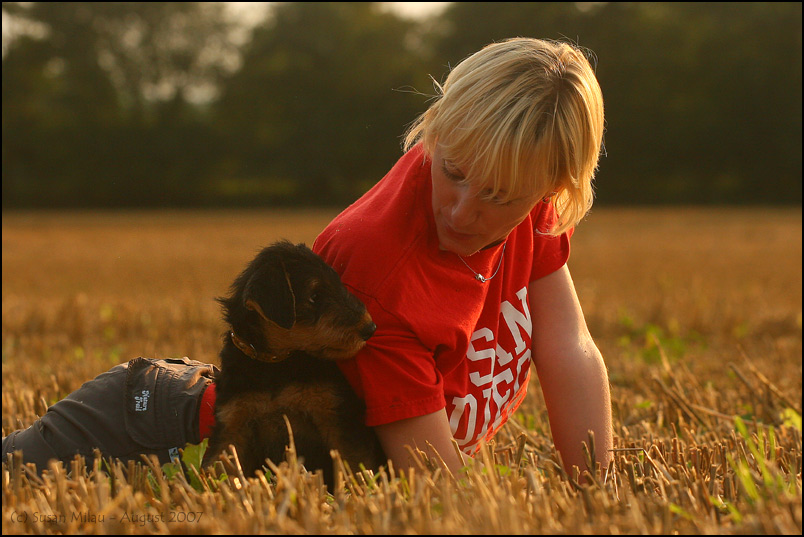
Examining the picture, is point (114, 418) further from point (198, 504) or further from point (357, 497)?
point (357, 497)

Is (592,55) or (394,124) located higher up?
(394,124)

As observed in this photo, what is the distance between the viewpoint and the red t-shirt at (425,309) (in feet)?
10.4

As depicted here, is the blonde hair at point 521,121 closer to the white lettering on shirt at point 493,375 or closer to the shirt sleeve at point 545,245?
the shirt sleeve at point 545,245

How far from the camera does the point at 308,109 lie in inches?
1905

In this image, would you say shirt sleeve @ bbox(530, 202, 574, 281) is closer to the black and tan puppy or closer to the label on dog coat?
the black and tan puppy

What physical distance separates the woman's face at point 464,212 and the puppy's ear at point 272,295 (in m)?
0.60

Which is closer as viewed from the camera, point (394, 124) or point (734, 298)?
point (734, 298)

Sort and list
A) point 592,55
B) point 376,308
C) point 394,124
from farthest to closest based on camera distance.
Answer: point 394,124
point 592,55
point 376,308

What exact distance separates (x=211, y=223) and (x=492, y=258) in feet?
88.2

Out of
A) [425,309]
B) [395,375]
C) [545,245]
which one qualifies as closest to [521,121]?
[425,309]

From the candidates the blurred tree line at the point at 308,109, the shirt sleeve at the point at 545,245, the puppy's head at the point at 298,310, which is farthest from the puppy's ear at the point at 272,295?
the blurred tree line at the point at 308,109

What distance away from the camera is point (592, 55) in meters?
3.83

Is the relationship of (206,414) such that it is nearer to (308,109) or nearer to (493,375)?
(493,375)

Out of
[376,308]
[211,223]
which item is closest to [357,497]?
[376,308]
